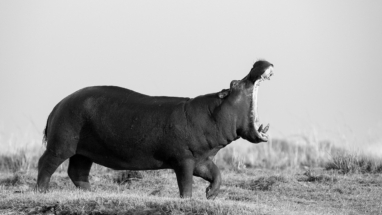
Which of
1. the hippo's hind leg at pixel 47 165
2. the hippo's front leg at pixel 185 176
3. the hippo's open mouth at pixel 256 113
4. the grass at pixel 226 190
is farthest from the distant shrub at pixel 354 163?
the hippo's hind leg at pixel 47 165

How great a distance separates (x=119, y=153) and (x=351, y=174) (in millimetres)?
5666

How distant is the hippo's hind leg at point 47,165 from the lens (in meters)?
10.9

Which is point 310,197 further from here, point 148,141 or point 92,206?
point 92,206

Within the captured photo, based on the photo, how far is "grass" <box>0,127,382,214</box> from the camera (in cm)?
952

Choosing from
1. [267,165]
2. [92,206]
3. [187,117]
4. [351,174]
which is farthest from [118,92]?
[267,165]

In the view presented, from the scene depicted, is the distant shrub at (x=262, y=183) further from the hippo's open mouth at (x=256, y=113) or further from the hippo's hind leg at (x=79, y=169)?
the hippo's hind leg at (x=79, y=169)

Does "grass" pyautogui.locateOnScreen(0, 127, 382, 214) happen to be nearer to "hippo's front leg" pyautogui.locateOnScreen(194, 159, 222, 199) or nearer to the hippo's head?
"hippo's front leg" pyautogui.locateOnScreen(194, 159, 222, 199)

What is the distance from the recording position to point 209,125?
33.5 ft

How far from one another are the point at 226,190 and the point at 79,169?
2.68 meters

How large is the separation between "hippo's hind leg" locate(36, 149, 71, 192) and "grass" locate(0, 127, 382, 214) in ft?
0.94

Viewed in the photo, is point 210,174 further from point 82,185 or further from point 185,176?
point 82,185

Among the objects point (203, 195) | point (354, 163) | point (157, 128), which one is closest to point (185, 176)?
point (157, 128)

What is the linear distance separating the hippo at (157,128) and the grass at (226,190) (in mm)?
480

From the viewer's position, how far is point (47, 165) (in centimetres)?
1100
